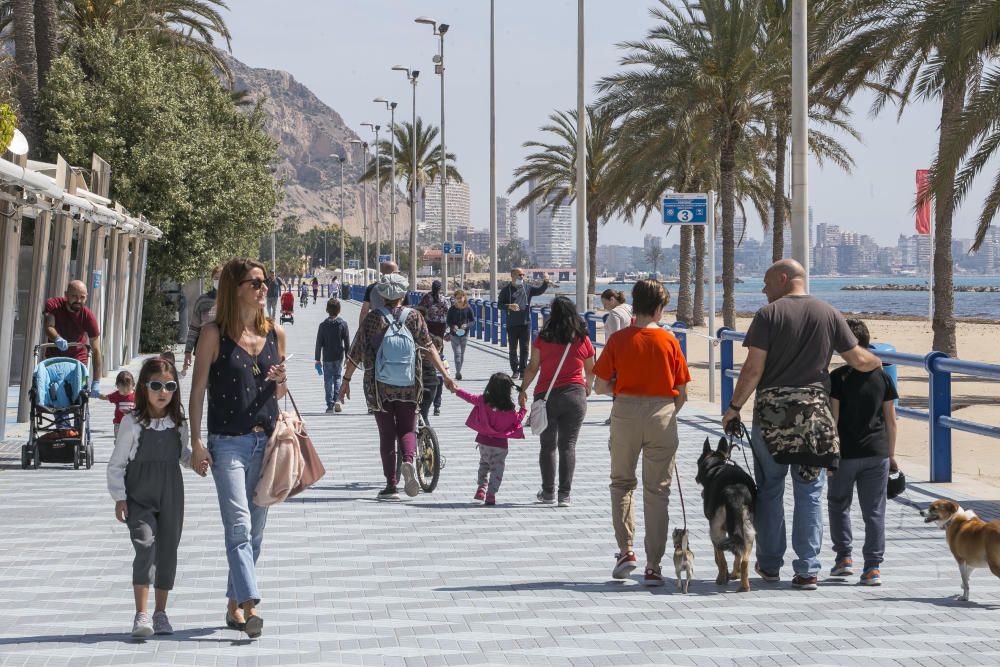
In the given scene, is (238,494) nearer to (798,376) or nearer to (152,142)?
(798,376)

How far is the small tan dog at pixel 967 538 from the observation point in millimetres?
6164

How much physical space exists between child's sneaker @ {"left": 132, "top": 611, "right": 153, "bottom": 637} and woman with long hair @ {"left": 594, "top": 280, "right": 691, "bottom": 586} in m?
2.41

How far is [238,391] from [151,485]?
0.55 metres

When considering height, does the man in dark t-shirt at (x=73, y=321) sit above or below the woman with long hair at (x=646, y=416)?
above

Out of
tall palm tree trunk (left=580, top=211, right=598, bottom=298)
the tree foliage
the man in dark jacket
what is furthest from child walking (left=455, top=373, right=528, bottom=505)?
tall palm tree trunk (left=580, top=211, right=598, bottom=298)

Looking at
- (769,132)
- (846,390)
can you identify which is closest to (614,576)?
(846,390)

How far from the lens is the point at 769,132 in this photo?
113ft

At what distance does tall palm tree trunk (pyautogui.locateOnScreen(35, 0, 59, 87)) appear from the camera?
24719 millimetres

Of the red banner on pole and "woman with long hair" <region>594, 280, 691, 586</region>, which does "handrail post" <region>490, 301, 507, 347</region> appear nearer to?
the red banner on pole

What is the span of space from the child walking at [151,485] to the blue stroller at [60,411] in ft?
19.0

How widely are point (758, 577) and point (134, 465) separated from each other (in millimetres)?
3250

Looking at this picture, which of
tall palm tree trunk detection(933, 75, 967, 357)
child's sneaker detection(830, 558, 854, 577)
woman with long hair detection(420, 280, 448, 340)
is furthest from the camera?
tall palm tree trunk detection(933, 75, 967, 357)

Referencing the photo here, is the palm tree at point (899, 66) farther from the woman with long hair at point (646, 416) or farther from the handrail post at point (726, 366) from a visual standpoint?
→ the woman with long hair at point (646, 416)

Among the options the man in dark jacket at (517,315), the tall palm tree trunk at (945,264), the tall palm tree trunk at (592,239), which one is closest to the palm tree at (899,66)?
the tall palm tree trunk at (945,264)
